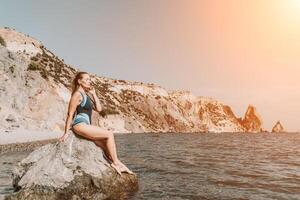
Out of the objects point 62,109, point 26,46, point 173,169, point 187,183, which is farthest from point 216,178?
point 26,46

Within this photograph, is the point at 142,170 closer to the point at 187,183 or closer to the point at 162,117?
the point at 187,183

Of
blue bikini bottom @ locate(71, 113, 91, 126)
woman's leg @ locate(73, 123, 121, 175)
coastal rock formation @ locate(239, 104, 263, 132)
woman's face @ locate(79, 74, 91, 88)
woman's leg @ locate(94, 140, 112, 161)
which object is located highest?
coastal rock formation @ locate(239, 104, 263, 132)

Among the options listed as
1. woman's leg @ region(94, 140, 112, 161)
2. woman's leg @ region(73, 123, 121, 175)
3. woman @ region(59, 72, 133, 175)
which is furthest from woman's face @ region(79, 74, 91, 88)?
woman's leg @ region(94, 140, 112, 161)

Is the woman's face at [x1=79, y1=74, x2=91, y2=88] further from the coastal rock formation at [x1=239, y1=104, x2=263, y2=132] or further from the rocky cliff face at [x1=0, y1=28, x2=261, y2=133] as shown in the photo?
the coastal rock formation at [x1=239, y1=104, x2=263, y2=132]

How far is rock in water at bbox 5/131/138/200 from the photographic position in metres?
12.5

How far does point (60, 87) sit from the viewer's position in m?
77.4

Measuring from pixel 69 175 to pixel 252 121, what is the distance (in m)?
189

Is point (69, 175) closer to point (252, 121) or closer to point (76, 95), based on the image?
point (76, 95)

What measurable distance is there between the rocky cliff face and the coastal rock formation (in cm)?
253

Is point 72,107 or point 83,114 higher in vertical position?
point 72,107

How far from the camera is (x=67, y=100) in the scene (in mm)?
74250

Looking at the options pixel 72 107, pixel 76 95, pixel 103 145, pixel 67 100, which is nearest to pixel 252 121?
pixel 67 100

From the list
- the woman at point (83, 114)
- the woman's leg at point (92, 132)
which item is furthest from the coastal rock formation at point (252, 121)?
the woman at point (83, 114)

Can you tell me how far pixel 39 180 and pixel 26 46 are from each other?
85.9 meters
